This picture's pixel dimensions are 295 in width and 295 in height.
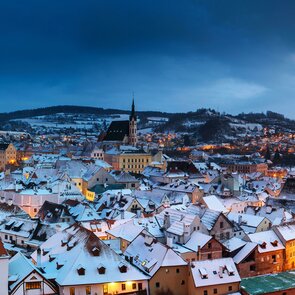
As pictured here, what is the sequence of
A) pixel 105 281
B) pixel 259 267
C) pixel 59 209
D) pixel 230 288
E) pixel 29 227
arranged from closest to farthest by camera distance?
pixel 105 281 < pixel 230 288 < pixel 259 267 < pixel 29 227 < pixel 59 209

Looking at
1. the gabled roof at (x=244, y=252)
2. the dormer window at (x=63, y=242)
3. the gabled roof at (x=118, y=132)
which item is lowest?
the gabled roof at (x=244, y=252)

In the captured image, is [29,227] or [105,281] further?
[29,227]

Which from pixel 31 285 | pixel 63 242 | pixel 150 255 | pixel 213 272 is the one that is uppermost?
pixel 63 242

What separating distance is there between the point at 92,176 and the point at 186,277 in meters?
46.3

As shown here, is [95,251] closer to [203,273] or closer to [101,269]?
[101,269]

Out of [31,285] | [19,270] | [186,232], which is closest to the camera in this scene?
[31,285]

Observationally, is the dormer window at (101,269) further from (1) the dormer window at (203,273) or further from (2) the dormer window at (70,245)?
(1) the dormer window at (203,273)

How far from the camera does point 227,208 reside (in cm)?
6669

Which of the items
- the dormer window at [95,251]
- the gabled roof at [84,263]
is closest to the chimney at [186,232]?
the gabled roof at [84,263]

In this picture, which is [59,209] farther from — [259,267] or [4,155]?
[4,155]

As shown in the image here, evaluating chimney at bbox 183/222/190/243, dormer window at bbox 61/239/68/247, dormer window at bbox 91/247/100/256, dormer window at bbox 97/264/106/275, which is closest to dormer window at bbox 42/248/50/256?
dormer window at bbox 61/239/68/247

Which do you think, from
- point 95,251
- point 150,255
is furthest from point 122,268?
point 150,255

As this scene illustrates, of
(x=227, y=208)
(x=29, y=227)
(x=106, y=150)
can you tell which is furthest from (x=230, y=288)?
(x=106, y=150)

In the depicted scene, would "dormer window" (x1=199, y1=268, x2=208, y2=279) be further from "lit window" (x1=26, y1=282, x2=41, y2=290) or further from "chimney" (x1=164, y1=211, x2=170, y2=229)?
"lit window" (x1=26, y1=282, x2=41, y2=290)
